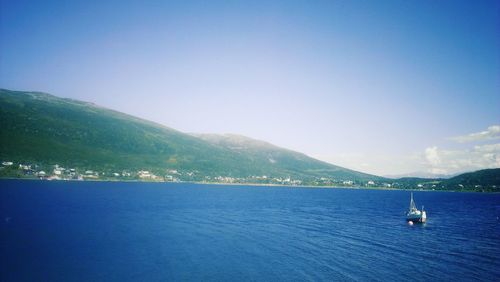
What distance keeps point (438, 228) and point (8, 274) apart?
100224mm

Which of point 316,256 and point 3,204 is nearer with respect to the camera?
point 316,256

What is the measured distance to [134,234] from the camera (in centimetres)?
6316

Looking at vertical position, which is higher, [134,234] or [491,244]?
[491,244]

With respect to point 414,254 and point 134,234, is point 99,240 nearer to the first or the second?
point 134,234

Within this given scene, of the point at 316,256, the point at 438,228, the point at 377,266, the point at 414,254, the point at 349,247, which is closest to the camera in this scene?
the point at 377,266

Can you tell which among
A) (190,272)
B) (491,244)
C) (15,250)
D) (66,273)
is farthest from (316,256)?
(15,250)

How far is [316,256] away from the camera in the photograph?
50906mm

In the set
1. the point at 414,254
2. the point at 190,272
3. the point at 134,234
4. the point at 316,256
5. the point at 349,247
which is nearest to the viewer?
the point at 190,272

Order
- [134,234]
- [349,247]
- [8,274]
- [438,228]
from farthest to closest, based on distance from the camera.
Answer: [438,228], [134,234], [349,247], [8,274]

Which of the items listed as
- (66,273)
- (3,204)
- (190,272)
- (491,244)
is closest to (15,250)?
(66,273)

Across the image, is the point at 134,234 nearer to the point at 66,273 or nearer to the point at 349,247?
the point at 66,273

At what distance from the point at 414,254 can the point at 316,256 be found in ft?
63.6

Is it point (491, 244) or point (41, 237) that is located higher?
point (491, 244)

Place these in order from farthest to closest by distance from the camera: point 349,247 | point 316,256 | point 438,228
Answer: point 438,228, point 349,247, point 316,256
